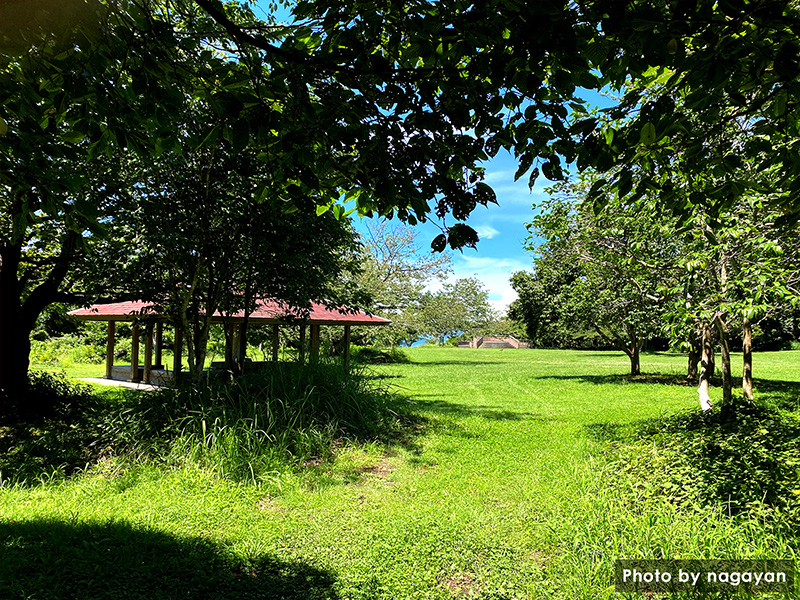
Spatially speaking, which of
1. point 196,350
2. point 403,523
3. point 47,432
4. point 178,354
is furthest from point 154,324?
point 403,523

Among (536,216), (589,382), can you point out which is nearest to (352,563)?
(536,216)

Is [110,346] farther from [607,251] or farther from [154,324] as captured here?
[607,251]

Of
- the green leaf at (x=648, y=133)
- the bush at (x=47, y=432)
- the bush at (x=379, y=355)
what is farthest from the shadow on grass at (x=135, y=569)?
the bush at (x=379, y=355)

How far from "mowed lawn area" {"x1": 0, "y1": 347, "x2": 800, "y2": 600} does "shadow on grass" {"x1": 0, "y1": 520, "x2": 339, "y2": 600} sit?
14mm

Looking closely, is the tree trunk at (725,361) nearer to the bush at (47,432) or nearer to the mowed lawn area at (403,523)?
the mowed lawn area at (403,523)

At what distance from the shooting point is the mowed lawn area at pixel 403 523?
3594mm

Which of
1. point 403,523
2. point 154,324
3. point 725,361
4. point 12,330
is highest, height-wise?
point 154,324

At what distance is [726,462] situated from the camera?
5.00 metres

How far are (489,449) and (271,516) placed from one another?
3.95 metres

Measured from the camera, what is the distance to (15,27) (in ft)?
8.98

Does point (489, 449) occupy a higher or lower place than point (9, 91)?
lower

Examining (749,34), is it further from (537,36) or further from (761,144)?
(537,36)

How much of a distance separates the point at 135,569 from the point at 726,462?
5.54 m

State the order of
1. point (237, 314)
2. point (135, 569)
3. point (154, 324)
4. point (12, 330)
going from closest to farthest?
point (135, 569), point (12, 330), point (154, 324), point (237, 314)
